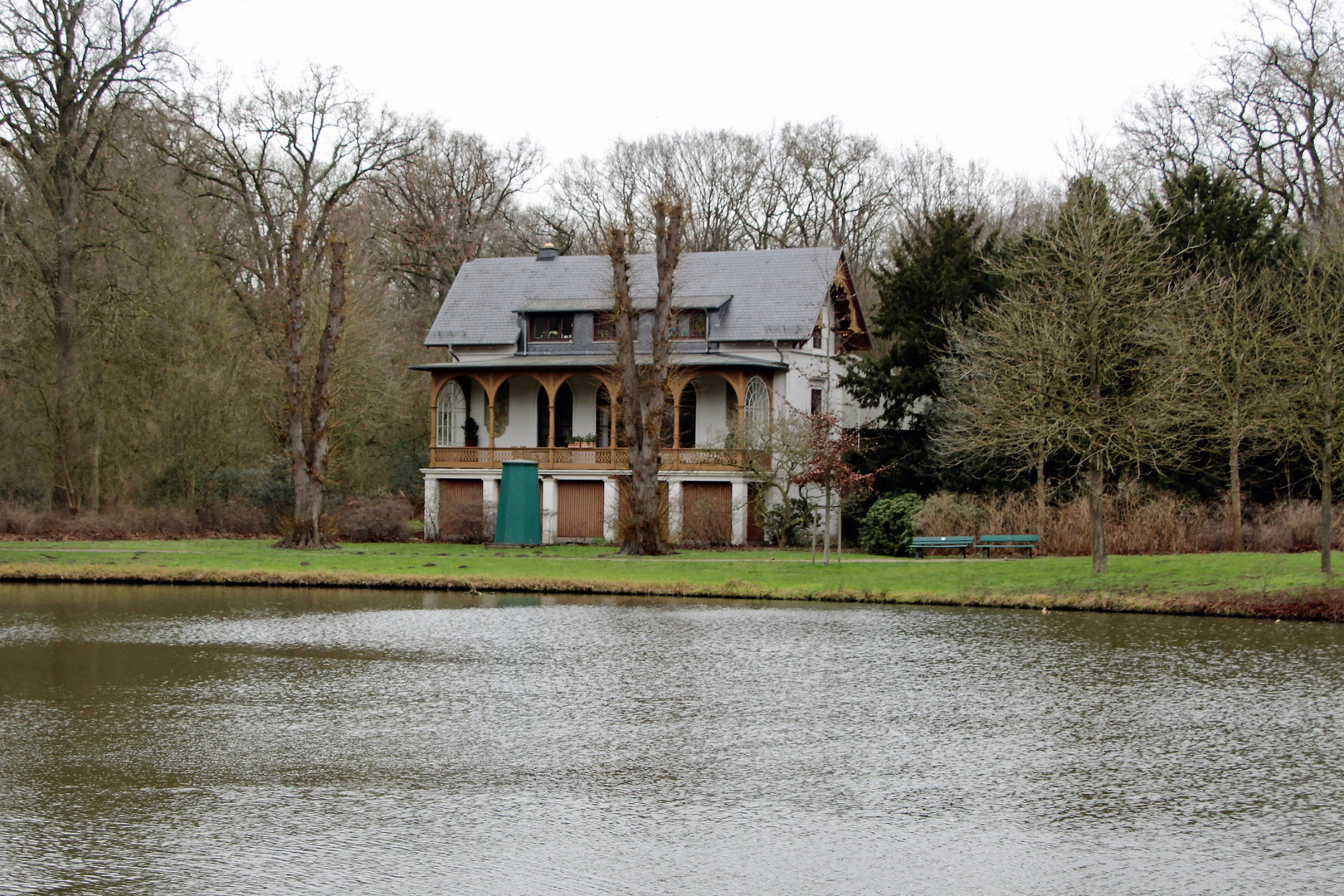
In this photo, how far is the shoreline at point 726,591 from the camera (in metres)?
21.2

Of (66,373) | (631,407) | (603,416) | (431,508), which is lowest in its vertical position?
(431,508)

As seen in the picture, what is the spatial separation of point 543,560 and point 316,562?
482 centimetres

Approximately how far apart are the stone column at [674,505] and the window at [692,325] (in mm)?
5571

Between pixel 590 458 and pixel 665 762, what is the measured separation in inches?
1163

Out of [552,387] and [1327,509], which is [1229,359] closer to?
[1327,509]

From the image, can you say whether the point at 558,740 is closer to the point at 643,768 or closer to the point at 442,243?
the point at 643,768

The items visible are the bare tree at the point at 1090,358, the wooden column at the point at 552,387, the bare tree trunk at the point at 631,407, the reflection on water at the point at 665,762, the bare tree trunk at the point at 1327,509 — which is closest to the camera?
the reflection on water at the point at 665,762

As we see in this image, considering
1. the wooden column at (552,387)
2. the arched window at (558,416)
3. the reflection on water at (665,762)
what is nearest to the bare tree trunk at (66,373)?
the wooden column at (552,387)

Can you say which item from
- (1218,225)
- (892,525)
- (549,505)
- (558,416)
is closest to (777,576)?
(892,525)

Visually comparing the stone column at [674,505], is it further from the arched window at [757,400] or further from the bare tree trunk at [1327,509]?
the bare tree trunk at [1327,509]

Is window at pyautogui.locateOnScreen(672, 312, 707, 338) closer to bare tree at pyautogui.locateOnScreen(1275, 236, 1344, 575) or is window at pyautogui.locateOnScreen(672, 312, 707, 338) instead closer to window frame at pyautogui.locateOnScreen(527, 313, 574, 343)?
window frame at pyautogui.locateOnScreen(527, 313, 574, 343)

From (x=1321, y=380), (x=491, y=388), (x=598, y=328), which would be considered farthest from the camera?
(x=598, y=328)

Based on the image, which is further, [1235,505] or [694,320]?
[694,320]

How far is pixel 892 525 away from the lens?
32.7 metres
